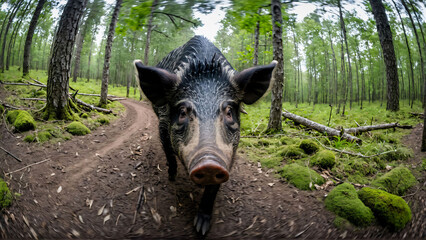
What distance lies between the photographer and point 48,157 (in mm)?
3195

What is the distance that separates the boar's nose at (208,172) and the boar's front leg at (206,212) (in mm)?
1034

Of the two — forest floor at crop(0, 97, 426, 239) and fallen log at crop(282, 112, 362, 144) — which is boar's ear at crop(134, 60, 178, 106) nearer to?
forest floor at crop(0, 97, 426, 239)

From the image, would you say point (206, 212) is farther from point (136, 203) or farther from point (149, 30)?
point (149, 30)

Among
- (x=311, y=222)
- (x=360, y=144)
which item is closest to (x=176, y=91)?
(x=311, y=222)

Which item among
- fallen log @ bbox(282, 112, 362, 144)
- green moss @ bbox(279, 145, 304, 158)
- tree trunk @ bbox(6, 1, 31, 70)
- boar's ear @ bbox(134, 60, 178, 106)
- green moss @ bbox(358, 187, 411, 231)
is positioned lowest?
green moss @ bbox(358, 187, 411, 231)

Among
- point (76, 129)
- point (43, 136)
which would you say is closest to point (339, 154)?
point (43, 136)

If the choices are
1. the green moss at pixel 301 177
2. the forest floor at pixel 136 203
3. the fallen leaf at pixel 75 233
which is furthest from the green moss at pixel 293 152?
the fallen leaf at pixel 75 233

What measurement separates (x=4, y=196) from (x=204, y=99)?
7.14 feet

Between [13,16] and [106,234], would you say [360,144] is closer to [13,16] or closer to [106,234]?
[106,234]

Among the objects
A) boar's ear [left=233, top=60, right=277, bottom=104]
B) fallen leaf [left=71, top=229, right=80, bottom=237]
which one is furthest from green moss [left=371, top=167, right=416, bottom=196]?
fallen leaf [left=71, top=229, right=80, bottom=237]

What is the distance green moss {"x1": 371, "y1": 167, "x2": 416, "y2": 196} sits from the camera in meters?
2.82

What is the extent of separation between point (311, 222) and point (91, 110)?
8.48 metres

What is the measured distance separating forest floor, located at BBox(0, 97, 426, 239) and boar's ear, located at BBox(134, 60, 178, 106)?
1662 mm

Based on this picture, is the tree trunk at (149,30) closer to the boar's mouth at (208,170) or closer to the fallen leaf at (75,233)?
the boar's mouth at (208,170)
